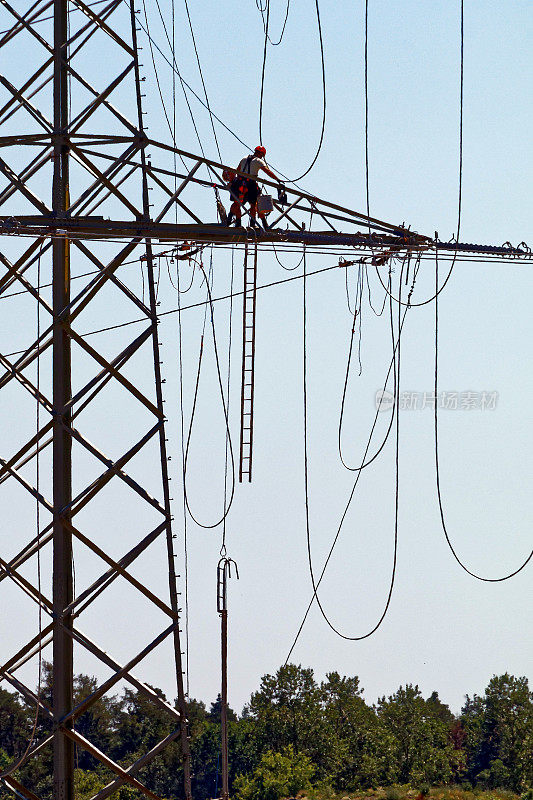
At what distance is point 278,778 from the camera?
68312mm

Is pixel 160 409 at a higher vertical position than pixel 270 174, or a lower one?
lower

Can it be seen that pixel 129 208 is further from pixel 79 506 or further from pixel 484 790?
pixel 484 790

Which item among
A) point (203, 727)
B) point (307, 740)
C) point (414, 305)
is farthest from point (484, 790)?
point (414, 305)

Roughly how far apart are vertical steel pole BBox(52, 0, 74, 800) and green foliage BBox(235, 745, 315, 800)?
48556 mm

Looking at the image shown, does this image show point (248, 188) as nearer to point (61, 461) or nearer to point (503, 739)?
point (61, 461)

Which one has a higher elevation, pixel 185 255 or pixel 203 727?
pixel 203 727

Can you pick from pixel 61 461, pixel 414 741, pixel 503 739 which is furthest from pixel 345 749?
pixel 61 461

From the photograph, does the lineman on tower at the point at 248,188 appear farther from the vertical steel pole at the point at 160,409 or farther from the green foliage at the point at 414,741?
the green foliage at the point at 414,741

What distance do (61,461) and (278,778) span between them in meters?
51.8

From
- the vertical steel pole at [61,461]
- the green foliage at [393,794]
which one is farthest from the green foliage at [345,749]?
the vertical steel pole at [61,461]

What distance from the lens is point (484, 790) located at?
2712 inches

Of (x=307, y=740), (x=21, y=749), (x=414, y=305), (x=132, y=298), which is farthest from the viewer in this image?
(x=21, y=749)

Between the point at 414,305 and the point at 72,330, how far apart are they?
5.30m

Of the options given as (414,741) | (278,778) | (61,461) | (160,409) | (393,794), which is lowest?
(61,461)
